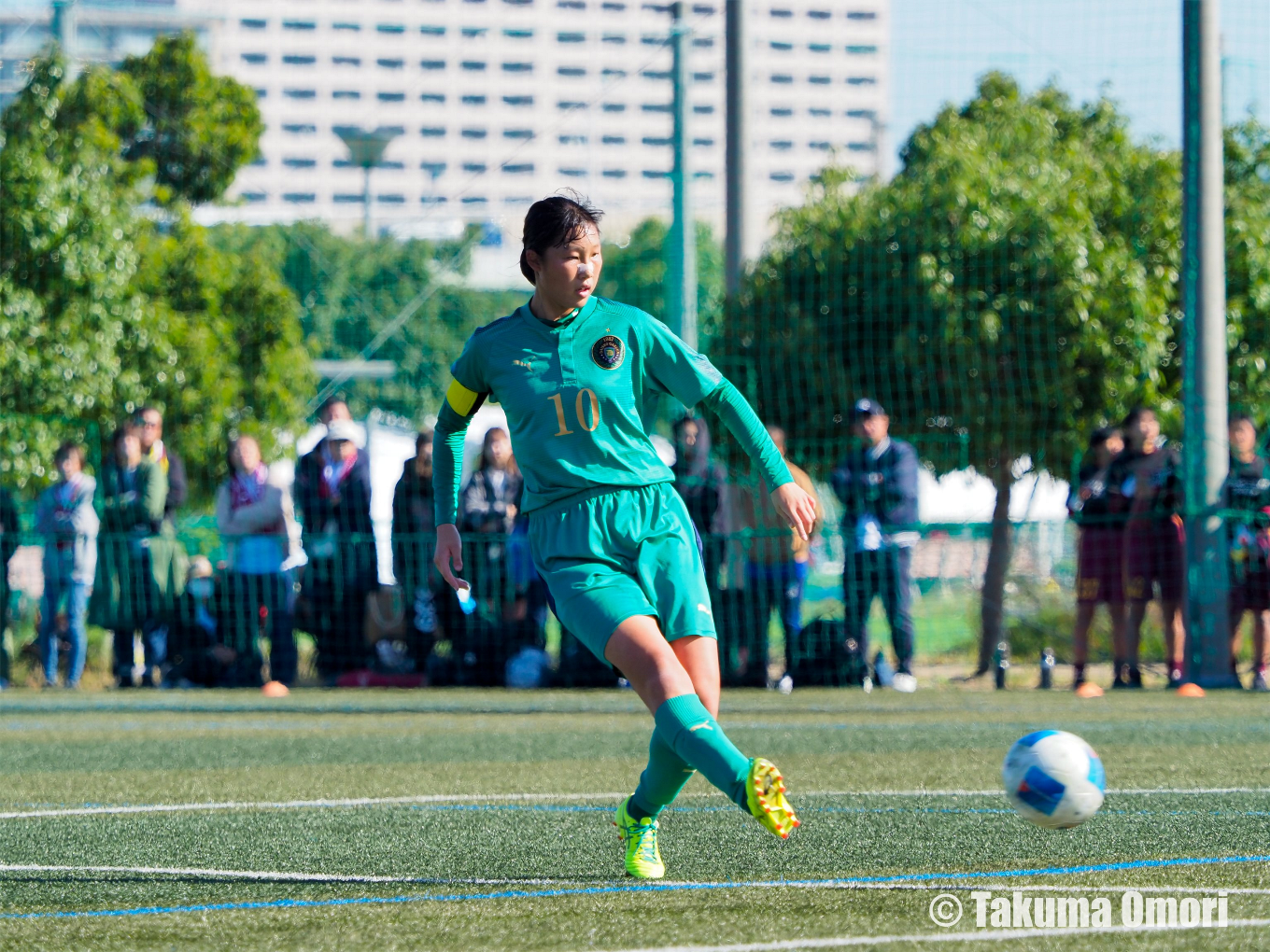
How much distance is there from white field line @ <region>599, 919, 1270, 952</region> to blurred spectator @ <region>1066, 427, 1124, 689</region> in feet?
28.7

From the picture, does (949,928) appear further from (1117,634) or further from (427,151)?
(427,151)

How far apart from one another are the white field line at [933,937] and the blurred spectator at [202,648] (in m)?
9.89

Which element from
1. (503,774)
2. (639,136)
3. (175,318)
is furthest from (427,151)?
(503,774)

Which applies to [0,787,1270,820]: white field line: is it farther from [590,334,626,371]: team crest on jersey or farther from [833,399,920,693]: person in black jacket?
[833,399,920,693]: person in black jacket

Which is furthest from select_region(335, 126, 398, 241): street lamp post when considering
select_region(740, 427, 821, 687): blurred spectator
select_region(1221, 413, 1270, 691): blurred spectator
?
select_region(1221, 413, 1270, 691): blurred spectator

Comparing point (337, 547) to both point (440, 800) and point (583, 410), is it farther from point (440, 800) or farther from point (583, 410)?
point (583, 410)

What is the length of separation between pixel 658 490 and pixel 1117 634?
830cm

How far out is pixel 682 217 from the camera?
14.6 m

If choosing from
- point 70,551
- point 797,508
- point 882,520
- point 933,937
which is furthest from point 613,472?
point 70,551

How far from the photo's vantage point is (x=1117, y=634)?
12.1 meters

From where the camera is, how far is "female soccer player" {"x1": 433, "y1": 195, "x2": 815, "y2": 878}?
4.27m

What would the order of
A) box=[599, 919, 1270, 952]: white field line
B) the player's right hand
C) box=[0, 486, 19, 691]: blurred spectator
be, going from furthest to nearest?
1. box=[0, 486, 19, 691]: blurred spectator
2. the player's right hand
3. box=[599, 919, 1270, 952]: white field line

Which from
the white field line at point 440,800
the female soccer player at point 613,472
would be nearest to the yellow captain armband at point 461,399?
the female soccer player at point 613,472

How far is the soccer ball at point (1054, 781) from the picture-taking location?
13.6 ft
